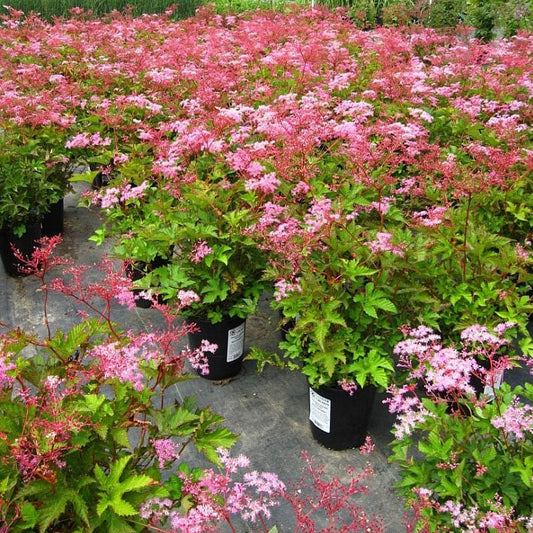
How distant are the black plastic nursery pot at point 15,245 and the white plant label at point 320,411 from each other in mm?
2745

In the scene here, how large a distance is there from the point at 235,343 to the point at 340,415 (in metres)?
0.81

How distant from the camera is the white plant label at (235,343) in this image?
311 cm

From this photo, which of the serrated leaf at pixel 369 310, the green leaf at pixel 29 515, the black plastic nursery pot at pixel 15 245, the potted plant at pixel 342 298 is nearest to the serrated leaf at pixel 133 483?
the green leaf at pixel 29 515

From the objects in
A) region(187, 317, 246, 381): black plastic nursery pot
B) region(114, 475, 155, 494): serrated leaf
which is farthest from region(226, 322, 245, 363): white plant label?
region(114, 475, 155, 494): serrated leaf

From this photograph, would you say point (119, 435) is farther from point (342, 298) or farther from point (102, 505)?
point (342, 298)

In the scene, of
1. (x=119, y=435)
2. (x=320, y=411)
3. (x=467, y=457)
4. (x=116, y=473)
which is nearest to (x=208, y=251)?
(x=320, y=411)

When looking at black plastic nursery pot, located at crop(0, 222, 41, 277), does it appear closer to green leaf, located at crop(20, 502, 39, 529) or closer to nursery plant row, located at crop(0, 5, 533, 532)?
nursery plant row, located at crop(0, 5, 533, 532)

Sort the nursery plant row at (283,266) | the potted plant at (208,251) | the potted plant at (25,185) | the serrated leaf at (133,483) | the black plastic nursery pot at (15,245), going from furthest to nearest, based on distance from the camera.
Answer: the black plastic nursery pot at (15,245)
the potted plant at (25,185)
the potted plant at (208,251)
the nursery plant row at (283,266)
the serrated leaf at (133,483)

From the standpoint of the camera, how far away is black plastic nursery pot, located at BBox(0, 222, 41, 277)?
4.25 metres

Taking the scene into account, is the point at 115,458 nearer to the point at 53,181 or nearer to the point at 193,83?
the point at 53,181

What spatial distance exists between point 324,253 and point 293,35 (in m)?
4.74

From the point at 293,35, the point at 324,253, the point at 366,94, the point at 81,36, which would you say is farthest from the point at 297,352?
the point at 81,36

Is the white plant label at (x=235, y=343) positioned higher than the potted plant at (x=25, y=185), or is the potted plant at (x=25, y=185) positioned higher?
the potted plant at (x=25, y=185)

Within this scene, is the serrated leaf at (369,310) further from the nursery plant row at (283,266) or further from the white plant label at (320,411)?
the white plant label at (320,411)
